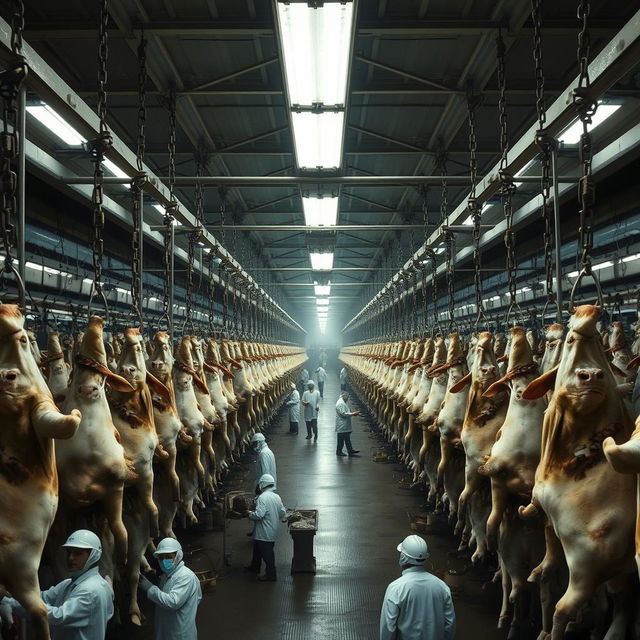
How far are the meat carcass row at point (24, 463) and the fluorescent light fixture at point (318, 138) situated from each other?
4.71 meters

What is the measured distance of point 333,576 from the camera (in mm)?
8062

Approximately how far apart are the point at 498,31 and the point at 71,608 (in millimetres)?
7011

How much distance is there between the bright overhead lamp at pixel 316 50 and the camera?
5.49 metres

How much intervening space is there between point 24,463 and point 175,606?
230 centimetres

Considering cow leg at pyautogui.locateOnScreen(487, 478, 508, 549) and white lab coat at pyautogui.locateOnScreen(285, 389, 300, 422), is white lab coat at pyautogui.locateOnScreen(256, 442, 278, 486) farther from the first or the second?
white lab coat at pyautogui.locateOnScreen(285, 389, 300, 422)

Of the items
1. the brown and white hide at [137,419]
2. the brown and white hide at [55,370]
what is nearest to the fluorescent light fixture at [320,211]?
the brown and white hide at [55,370]

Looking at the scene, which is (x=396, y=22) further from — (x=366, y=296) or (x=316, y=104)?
(x=366, y=296)

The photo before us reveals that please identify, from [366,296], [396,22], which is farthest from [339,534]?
[366,296]

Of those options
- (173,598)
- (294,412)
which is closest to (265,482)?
(173,598)

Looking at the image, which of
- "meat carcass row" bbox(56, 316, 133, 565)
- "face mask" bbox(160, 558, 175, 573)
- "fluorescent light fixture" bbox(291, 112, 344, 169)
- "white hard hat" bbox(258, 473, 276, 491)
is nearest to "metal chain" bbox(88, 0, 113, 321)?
"meat carcass row" bbox(56, 316, 133, 565)

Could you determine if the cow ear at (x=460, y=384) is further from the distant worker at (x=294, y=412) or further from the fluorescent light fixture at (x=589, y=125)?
the distant worker at (x=294, y=412)

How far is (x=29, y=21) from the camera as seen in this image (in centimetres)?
747

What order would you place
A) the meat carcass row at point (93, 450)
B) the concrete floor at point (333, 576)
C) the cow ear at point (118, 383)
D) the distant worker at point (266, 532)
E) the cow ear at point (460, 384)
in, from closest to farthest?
the meat carcass row at point (93, 450)
the cow ear at point (118, 383)
the cow ear at point (460, 384)
the concrete floor at point (333, 576)
the distant worker at point (266, 532)

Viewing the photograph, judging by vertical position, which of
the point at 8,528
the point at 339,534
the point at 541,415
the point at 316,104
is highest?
the point at 316,104
